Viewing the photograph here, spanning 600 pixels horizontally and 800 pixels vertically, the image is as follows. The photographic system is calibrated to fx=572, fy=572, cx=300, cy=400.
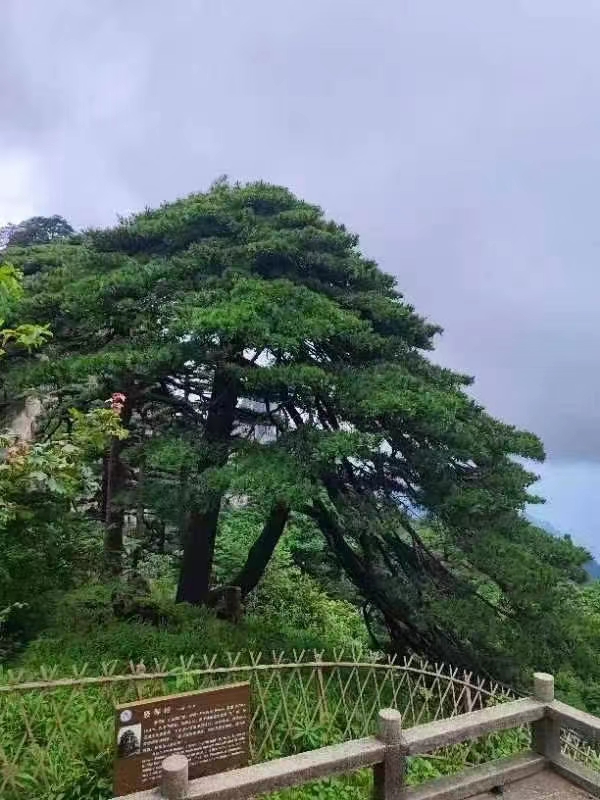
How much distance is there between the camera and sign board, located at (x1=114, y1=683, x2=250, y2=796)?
12.5 ft

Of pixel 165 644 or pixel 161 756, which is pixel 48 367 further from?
pixel 161 756

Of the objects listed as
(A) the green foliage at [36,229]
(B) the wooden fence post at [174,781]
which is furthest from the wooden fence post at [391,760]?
(A) the green foliage at [36,229]

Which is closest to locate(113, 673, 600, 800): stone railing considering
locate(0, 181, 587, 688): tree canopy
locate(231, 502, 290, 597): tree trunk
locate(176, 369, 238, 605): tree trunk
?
→ locate(0, 181, 587, 688): tree canopy

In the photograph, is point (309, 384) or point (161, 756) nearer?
point (161, 756)

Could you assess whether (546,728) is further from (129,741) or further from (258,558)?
(258,558)

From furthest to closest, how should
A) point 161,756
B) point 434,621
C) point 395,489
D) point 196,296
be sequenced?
point 395,489 → point 196,296 → point 434,621 → point 161,756

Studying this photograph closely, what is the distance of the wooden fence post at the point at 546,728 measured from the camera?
5.02 meters

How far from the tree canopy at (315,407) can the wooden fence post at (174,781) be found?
10.3 feet

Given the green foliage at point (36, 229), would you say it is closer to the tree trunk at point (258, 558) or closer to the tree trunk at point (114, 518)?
the tree trunk at point (114, 518)

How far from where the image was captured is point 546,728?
514 cm

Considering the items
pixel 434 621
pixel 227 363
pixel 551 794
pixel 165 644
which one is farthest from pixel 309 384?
pixel 551 794

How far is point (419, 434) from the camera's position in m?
7.77

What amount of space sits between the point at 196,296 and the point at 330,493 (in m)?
3.22

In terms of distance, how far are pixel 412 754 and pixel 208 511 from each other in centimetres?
513
